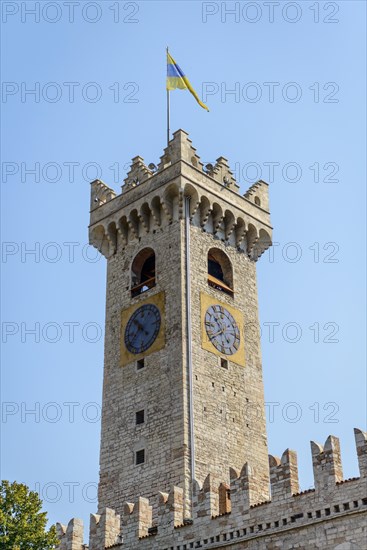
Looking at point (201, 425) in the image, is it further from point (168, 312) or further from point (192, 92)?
point (192, 92)

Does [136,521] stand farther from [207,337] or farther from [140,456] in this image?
[207,337]

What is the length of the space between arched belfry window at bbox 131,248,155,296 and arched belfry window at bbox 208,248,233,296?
99.0 inches

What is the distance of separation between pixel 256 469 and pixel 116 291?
32.3ft

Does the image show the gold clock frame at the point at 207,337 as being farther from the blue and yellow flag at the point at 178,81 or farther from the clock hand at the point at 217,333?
the blue and yellow flag at the point at 178,81

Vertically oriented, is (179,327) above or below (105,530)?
above

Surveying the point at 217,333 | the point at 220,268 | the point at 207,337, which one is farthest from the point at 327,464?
the point at 220,268

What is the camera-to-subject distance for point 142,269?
121 feet

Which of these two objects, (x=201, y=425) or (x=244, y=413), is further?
(x=244, y=413)

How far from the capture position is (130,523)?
27.6m

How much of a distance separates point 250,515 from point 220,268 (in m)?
14.7

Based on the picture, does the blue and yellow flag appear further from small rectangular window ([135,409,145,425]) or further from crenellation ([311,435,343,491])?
crenellation ([311,435,343,491])

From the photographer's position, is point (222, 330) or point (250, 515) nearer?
point (250, 515)

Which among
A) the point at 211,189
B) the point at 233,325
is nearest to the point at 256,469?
the point at 233,325

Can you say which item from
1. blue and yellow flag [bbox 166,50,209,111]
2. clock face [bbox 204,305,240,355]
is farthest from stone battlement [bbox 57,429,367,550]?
blue and yellow flag [bbox 166,50,209,111]
